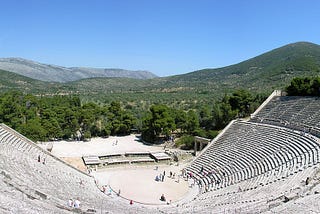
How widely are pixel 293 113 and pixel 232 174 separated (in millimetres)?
12956

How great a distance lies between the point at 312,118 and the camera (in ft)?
110

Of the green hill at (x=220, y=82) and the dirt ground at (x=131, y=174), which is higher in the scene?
the green hill at (x=220, y=82)

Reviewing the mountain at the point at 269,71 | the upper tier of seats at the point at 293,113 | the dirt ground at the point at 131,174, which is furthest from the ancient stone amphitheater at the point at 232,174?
the mountain at the point at 269,71

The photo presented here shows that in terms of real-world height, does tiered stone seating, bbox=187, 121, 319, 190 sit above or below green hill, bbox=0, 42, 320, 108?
below

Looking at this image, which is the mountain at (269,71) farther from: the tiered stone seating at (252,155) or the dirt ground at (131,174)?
the tiered stone seating at (252,155)

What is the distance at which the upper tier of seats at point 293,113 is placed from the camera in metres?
32.6

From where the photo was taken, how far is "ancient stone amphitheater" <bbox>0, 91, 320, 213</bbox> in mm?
16938

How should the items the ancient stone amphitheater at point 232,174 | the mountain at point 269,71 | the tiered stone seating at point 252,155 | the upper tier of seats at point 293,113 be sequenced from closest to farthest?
the ancient stone amphitheater at point 232,174 < the tiered stone seating at point 252,155 < the upper tier of seats at point 293,113 < the mountain at point 269,71

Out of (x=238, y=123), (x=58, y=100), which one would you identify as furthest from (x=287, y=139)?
(x=58, y=100)

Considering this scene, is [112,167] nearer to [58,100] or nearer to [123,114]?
[123,114]

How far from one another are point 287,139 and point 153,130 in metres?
21.4

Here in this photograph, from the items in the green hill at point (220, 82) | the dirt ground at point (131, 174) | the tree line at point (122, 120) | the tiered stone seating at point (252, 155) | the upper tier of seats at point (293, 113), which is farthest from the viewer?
the green hill at point (220, 82)

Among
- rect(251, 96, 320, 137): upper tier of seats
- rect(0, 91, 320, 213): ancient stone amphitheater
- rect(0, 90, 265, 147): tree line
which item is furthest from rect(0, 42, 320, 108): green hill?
rect(0, 91, 320, 213): ancient stone amphitheater

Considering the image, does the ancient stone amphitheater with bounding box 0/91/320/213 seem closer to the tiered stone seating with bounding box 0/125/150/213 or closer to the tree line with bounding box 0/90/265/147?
the tiered stone seating with bounding box 0/125/150/213
